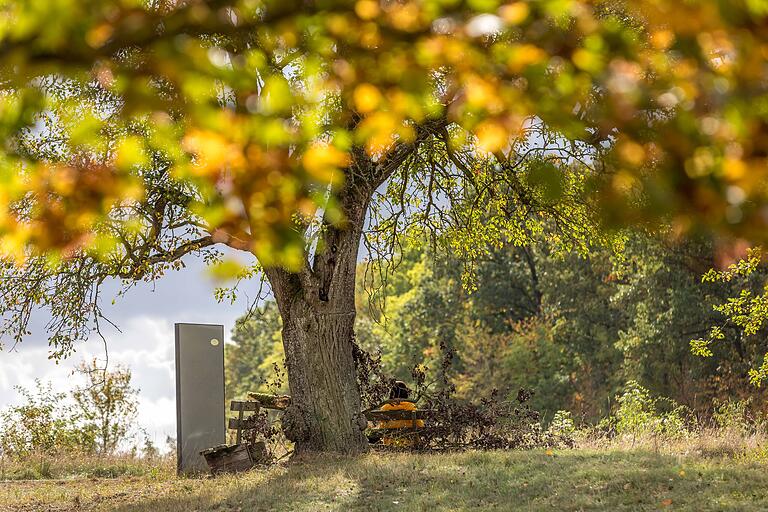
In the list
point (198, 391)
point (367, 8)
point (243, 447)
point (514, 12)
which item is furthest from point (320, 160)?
point (198, 391)

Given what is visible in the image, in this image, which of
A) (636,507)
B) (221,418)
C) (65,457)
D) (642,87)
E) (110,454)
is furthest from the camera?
(110,454)

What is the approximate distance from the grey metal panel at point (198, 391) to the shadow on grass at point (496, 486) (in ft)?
7.28

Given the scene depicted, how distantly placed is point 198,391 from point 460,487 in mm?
5468

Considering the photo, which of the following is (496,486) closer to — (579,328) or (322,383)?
(322,383)

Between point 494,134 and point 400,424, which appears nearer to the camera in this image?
point 494,134

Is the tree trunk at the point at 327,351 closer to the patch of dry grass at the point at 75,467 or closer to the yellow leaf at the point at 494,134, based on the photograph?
the patch of dry grass at the point at 75,467

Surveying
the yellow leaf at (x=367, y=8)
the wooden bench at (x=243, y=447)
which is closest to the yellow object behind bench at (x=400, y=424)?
the wooden bench at (x=243, y=447)

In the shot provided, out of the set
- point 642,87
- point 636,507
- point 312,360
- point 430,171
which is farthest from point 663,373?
point 642,87

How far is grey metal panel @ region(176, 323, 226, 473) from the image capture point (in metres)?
12.4

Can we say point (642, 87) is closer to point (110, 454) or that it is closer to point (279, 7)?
point (279, 7)

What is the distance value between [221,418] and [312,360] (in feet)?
6.68

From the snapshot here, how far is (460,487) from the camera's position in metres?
8.73

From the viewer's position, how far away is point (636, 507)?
7727 millimetres

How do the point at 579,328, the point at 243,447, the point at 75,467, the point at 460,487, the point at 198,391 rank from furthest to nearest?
the point at 579,328 < the point at 75,467 < the point at 198,391 < the point at 243,447 < the point at 460,487
